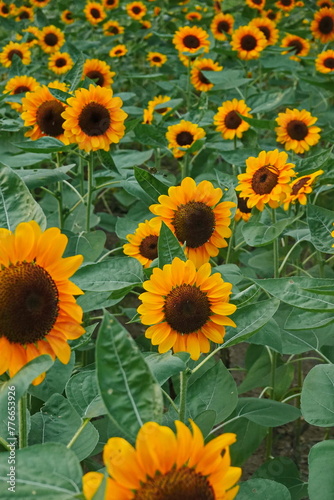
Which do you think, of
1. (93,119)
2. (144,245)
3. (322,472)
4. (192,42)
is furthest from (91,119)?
(192,42)

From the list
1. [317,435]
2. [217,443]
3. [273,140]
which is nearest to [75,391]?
[217,443]

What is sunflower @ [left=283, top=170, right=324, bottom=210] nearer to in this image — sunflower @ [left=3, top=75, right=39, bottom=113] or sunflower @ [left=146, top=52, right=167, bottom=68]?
sunflower @ [left=3, top=75, right=39, bottom=113]

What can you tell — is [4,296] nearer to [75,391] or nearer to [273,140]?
[75,391]

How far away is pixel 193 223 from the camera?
1.10 metres

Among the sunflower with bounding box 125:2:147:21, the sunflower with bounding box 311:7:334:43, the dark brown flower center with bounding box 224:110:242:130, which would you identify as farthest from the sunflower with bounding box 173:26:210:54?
the sunflower with bounding box 125:2:147:21

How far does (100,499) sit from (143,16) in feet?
12.2

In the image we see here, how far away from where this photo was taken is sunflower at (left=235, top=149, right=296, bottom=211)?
125 cm

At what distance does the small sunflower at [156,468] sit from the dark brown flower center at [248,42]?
2.33 meters

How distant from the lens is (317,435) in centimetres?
172

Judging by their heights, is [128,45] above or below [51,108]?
below

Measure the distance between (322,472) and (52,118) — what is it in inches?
41.0

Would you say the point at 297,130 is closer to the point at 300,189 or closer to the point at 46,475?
the point at 300,189

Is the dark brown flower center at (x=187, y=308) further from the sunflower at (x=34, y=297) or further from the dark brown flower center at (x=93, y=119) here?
the dark brown flower center at (x=93, y=119)

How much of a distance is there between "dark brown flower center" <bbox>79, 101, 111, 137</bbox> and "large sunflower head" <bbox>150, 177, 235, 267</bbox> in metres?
0.35
